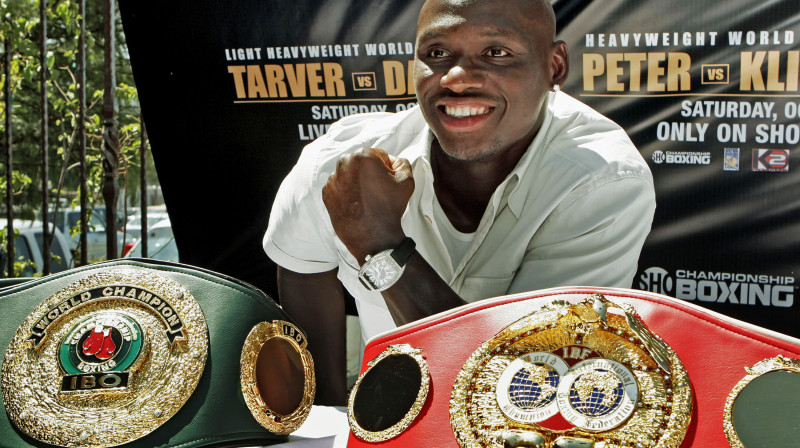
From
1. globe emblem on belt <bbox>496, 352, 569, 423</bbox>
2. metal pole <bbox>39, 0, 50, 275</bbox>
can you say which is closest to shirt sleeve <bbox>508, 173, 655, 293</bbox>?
globe emblem on belt <bbox>496, 352, 569, 423</bbox>

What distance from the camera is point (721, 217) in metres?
1.92

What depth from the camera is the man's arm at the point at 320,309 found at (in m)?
1.47

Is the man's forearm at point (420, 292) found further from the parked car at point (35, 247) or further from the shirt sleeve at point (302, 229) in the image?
the parked car at point (35, 247)

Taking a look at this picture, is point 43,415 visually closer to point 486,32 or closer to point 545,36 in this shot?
Answer: point 486,32

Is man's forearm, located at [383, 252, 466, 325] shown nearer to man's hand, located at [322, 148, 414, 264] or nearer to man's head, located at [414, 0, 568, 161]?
man's hand, located at [322, 148, 414, 264]

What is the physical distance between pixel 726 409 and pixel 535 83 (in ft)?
2.62

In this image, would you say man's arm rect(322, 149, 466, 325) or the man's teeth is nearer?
man's arm rect(322, 149, 466, 325)

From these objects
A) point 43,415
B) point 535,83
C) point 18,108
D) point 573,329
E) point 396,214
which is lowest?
point 43,415

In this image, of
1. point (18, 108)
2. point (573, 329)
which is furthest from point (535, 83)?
point (18, 108)

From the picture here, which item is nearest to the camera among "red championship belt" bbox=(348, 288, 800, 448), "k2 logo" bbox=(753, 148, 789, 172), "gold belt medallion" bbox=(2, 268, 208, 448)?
"red championship belt" bbox=(348, 288, 800, 448)

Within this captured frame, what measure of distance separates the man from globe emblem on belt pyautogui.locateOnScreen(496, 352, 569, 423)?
29cm

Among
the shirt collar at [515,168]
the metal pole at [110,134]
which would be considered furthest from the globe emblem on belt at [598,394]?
the metal pole at [110,134]

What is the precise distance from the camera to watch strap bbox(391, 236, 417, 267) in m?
1.06

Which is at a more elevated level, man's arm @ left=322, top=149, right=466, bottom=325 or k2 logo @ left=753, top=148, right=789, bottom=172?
k2 logo @ left=753, top=148, right=789, bottom=172
